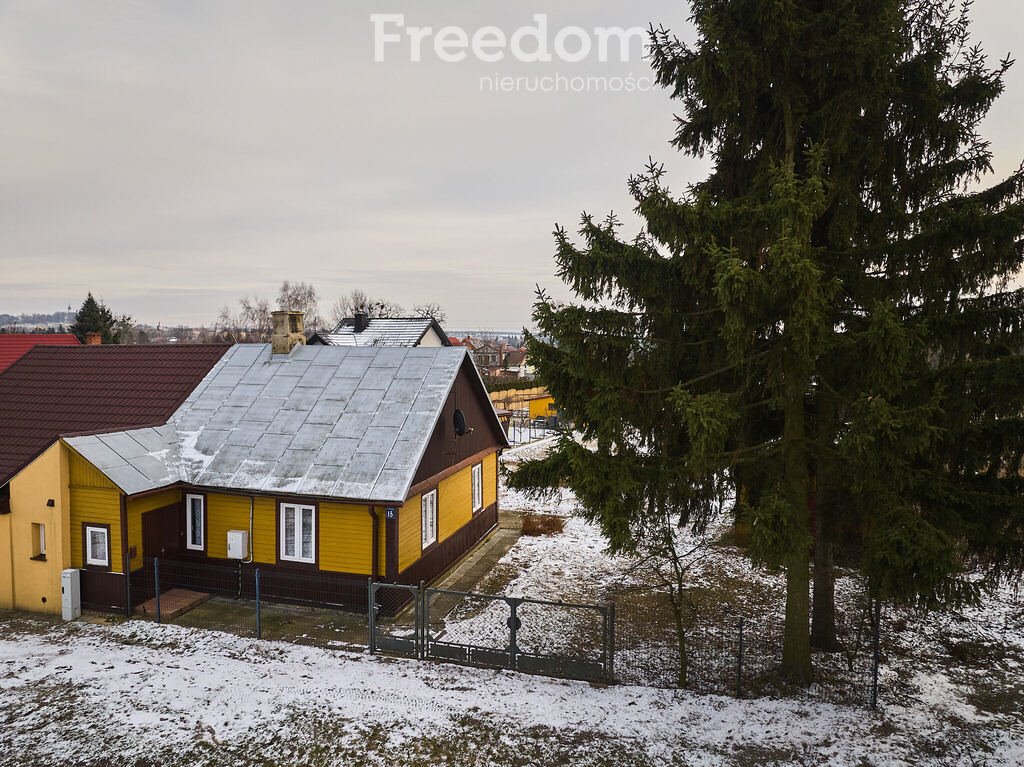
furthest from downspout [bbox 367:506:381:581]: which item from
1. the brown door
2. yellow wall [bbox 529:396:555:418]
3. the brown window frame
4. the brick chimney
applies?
yellow wall [bbox 529:396:555:418]

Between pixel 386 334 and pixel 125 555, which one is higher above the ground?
pixel 386 334

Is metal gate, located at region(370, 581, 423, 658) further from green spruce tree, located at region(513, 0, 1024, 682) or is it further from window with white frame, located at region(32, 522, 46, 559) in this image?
window with white frame, located at region(32, 522, 46, 559)

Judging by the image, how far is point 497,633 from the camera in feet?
41.5

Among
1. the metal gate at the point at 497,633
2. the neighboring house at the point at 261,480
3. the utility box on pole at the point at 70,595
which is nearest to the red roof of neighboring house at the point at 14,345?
the neighboring house at the point at 261,480

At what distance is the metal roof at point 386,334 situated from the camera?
33.2 m

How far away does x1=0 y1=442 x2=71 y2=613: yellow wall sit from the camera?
13.4 m

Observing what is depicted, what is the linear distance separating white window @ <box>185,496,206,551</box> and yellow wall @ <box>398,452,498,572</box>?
15.9 feet

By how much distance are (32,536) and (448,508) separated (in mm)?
9155

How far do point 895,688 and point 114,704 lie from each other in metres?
12.6

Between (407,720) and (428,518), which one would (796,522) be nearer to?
(407,720)

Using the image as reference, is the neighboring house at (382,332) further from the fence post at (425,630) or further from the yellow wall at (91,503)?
the fence post at (425,630)

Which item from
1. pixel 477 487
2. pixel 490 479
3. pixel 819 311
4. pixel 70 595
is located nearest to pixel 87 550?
pixel 70 595

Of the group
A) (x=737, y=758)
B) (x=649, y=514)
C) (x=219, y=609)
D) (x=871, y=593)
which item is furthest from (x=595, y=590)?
(x=219, y=609)

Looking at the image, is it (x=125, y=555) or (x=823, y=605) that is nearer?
(x=823, y=605)
